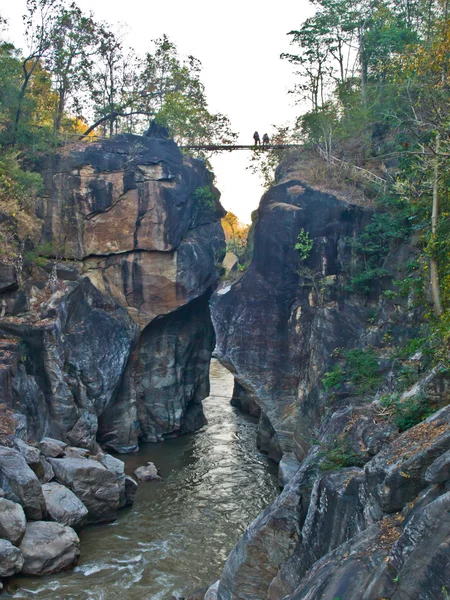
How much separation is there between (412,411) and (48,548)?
28.9ft

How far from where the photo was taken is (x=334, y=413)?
13.5m

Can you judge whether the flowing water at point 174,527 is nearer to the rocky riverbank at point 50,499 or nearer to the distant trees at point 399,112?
the rocky riverbank at point 50,499

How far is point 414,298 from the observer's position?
52.9ft

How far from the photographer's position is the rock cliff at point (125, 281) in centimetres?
2147

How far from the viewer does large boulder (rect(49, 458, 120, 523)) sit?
15.9 meters

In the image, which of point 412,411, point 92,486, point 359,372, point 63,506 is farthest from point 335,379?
point 63,506

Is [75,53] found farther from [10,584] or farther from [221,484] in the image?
[10,584]

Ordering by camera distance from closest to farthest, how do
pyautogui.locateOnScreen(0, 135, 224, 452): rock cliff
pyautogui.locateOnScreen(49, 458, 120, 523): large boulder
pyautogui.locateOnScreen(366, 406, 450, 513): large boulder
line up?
pyautogui.locateOnScreen(366, 406, 450, 513): large boulder < pyautogui.locateOnScreen(49, 458, 120, 523): large boulder < pyautogui.locateOnScreen(0, 135, 224, 452): rock cliff

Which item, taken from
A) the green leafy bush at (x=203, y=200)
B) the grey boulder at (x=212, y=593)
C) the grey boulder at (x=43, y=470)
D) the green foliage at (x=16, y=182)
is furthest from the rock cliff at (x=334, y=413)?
the green foliage at (x=16, y=182)

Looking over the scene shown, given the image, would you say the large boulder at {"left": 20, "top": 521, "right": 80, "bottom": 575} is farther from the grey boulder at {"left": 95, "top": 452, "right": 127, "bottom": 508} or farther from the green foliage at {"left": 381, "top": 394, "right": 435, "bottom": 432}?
the green foliage at {"left": 381, "top": 394, "right": 435, "bottom": 432}

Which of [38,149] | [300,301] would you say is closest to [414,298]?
[300,301]

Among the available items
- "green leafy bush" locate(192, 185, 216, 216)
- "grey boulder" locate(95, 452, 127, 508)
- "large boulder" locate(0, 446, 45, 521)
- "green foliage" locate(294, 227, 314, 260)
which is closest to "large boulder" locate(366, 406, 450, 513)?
"large boulder" locate(0, 446, 45, 521)

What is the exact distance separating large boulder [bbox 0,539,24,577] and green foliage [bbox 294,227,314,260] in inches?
496

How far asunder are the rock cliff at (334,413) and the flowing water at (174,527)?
1895 millimetres
